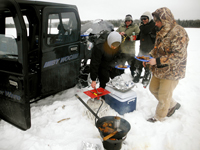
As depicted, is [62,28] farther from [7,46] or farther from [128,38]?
[128,38]

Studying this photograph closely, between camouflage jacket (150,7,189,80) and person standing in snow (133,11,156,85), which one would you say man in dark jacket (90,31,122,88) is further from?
person standing in snow (133,11,156,85)

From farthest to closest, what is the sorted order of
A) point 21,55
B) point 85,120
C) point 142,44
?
point 142,44
point 85,120
point 21,55

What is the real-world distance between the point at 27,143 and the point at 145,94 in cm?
316

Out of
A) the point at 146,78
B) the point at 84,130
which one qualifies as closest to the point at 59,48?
the point at 84,130

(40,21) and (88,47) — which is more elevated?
(40,21)

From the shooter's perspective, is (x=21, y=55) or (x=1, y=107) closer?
(x=21, y=55)

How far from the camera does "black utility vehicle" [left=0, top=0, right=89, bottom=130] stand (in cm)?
227

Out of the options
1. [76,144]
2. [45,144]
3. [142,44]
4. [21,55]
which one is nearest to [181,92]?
[142,44]

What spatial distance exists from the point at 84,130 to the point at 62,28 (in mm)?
2219

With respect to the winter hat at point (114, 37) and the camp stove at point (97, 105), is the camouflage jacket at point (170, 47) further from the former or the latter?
the camp stove at point (97, 105)

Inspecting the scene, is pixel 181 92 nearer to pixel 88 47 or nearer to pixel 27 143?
pixel 88 47

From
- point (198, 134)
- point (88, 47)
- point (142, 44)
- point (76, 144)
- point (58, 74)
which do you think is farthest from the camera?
point (142, 44)

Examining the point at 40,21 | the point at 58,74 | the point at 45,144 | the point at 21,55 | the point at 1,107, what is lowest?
the point at 45,144

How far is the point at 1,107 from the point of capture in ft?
8.66
